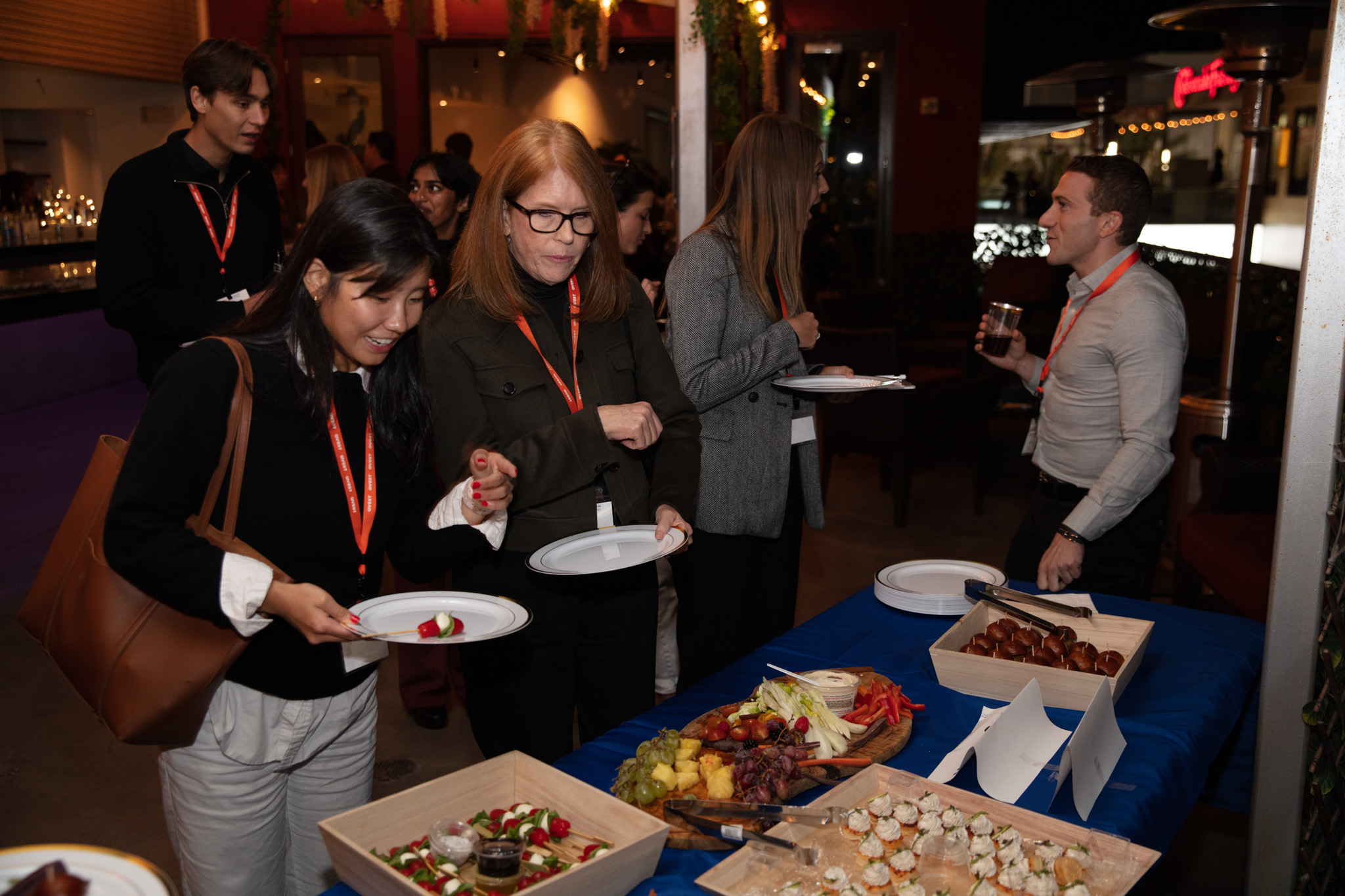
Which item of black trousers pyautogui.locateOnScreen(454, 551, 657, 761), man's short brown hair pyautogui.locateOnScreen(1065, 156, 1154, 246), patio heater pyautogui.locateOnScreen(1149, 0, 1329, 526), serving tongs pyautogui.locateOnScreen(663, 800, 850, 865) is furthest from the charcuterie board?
patio heater pyautogui.locateOnScreen(1149, 0, 1329, 526)

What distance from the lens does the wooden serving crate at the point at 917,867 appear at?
3.90 feet

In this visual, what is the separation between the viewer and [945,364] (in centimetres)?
677

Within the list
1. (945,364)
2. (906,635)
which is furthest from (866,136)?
(906,635)

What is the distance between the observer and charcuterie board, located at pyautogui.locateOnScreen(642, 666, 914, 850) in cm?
128

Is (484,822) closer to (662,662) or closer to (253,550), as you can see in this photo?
(253,550)

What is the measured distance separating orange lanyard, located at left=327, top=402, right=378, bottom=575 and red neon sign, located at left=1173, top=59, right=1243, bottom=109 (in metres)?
9.02

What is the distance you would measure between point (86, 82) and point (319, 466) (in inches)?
459

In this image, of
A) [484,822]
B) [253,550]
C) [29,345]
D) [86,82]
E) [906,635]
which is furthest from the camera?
[86,82]

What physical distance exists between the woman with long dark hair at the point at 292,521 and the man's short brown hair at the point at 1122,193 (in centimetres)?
171

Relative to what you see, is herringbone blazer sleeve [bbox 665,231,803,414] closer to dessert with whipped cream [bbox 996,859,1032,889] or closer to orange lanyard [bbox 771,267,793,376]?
orange lanyard [bbox 771,267,793,376]

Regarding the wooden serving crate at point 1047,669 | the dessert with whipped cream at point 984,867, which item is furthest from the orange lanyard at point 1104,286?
the dessert with whipped cream at point 984,867

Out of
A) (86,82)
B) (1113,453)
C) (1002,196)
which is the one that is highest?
(86,82)

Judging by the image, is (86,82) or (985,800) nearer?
(985,800)

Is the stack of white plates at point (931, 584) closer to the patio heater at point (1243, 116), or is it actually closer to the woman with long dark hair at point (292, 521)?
the woman with long dark hair at point (292, 521)
